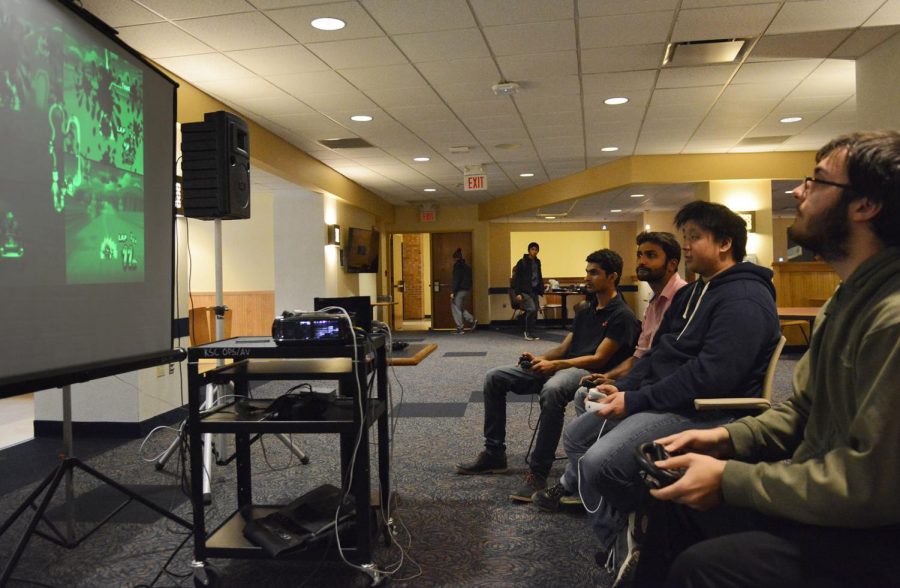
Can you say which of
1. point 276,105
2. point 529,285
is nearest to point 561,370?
point 276,105

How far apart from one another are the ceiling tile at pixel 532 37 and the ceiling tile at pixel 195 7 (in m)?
1.51

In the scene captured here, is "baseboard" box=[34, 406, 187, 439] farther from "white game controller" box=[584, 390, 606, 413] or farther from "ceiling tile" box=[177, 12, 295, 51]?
"white game controller" box=[584, 390, 606, 413]

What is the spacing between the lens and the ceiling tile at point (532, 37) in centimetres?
388

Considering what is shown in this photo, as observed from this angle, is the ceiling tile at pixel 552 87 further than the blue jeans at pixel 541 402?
Yes

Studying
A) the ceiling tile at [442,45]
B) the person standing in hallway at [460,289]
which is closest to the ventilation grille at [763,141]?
the ceiling tile at [442,45]

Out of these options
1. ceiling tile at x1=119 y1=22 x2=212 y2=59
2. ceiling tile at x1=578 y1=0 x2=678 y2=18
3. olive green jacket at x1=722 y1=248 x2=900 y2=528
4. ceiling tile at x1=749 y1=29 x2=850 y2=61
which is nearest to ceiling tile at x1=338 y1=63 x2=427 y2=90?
ceiling tile at x1=119 y1=22 x2=212 y2=59

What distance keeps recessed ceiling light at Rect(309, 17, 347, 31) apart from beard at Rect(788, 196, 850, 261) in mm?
3202

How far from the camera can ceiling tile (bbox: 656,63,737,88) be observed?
4762 mm

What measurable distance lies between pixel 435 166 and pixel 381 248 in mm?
3836

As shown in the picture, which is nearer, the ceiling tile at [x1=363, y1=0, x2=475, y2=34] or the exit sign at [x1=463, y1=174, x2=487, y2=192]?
the ceiling tile at [x1=363, y1=0, x2=475, y2=34]

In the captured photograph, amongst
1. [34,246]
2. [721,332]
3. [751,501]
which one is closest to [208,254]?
[34,246]

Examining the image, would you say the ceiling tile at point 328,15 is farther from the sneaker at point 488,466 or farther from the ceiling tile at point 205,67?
the sneaker at point 488,466

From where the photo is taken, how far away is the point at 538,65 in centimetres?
459

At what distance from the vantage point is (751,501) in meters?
1.12
